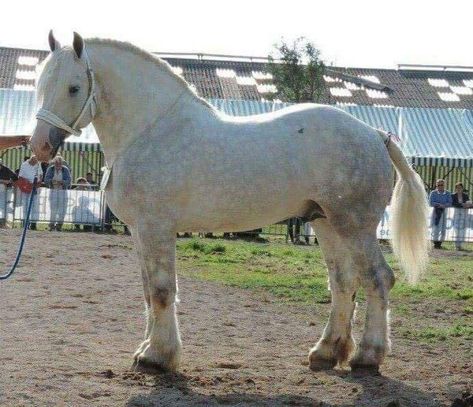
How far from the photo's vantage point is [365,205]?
738 cm

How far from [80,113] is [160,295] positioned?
58.0 inches

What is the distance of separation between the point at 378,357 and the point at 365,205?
1.18 metres

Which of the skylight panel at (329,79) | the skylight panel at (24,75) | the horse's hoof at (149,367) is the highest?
the skylight panel at (329,79)

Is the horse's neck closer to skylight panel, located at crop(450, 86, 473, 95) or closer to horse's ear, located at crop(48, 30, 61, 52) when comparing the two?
horse's ear, located at crop(48, 30, 61, 52)

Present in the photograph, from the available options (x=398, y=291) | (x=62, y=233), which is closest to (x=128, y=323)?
(x=398, y=291)

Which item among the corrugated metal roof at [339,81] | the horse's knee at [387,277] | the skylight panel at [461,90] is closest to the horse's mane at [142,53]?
the horse's knee at [387,277]

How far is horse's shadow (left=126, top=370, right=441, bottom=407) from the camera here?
20.2 ft

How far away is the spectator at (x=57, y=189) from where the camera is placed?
22062 millimetres

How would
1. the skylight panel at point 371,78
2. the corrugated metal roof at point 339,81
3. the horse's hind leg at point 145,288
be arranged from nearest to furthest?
the horse's hind leg at point 145,288
the corrugated metal roof at point 339,81
the skylight panel at point 371,78

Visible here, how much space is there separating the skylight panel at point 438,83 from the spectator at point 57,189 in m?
24.2

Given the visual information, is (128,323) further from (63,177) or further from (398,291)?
(63,177)

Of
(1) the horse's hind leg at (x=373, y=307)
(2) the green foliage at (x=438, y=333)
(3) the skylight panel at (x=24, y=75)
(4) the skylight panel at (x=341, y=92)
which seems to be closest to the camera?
(1) the horse's hind leg at (x=373, y=307)

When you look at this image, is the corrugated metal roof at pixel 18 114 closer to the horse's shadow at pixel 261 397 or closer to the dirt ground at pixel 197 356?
the dirt ground at pixel 197 356

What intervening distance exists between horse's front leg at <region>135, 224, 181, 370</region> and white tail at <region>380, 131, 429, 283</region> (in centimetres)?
197
